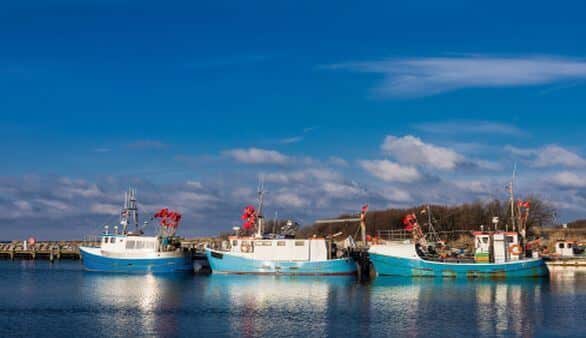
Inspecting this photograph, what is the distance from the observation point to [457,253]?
82062 millimetres

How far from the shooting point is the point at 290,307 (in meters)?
49.9

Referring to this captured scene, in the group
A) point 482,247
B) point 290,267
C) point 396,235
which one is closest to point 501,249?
point 482,247

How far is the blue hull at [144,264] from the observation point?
82.8 m

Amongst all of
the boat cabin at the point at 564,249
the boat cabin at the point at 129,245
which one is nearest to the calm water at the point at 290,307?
the boat cabin at the point at 129,245

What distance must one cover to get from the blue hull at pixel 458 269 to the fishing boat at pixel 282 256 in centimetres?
479

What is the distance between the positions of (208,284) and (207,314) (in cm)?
2226

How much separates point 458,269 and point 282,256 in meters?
18.2

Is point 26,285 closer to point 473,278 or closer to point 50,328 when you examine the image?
point 50,328

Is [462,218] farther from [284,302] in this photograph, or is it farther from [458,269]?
[284,302]

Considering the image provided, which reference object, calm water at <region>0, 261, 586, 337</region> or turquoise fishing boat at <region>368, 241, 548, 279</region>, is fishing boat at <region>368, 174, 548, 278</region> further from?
calm water at <region>0, 261, 586, 337</region>

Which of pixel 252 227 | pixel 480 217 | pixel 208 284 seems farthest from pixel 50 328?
pixel 480 217

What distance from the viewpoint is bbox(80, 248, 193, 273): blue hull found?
82.8 m

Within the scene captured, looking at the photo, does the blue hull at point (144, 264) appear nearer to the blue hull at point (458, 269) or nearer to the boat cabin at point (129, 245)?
the boat cabin at point (129, 245)

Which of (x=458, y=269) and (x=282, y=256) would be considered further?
(x=282, y=256)
